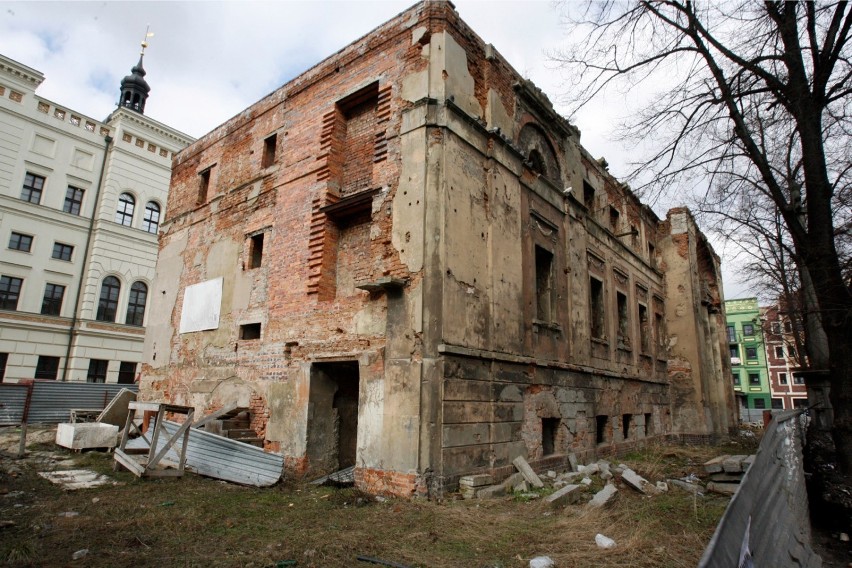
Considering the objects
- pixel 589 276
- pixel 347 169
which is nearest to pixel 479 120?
pixel 347 169

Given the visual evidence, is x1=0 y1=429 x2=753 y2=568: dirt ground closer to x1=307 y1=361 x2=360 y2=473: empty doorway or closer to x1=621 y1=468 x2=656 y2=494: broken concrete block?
x1=621 y1=468 x2=656 y2=494: broken concrete block

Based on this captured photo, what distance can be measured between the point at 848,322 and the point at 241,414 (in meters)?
10.4

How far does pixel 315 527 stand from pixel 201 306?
313 inches

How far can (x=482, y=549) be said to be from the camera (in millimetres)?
5426

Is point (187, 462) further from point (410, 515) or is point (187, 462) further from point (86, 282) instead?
point (86, 282)

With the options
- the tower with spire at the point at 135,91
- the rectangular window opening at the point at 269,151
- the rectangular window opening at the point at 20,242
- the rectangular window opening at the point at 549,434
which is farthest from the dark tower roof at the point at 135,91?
the rectangular window opening at the point at 549,434

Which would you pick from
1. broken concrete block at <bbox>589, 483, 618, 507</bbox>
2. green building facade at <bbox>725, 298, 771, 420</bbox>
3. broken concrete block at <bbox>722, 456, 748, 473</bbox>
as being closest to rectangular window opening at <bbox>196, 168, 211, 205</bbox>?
broken concrete block at <bbox>589, 483, 618, 507</bbox>

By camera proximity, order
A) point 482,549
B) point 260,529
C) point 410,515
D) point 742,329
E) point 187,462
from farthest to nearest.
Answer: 1. point 742,329
2. point 187,462
3. point 410,515
4. point 260,529
5. point 482,549

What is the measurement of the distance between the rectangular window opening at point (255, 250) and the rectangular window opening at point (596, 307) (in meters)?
8.56

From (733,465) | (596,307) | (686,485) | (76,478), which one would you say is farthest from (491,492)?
(596,307)

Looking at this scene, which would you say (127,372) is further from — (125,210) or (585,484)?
(585,484)

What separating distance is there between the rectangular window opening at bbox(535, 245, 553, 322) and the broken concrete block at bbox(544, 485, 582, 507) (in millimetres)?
4099

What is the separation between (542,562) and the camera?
16.1ft

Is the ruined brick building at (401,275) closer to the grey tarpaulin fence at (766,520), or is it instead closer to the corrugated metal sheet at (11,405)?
the grey tarpaulin fence at (766,520)
